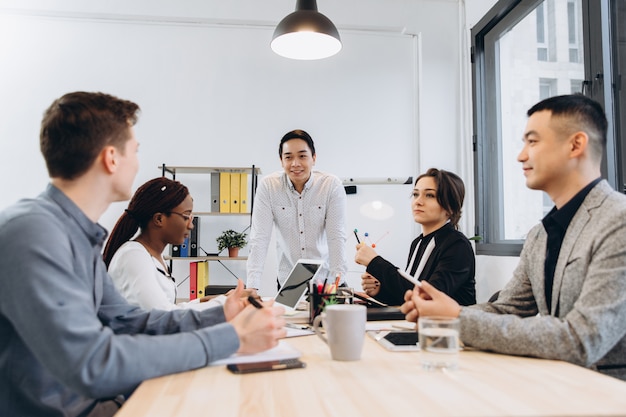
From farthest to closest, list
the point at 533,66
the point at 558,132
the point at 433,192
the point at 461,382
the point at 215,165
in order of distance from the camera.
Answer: the point at 215,165 → the point at 533,66 → the point at 433,192 → the point at 558,132 → the point at 461,382

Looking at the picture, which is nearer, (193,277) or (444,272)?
(444,272)

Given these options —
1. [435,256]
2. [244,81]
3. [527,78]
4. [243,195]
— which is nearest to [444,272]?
[435,256]

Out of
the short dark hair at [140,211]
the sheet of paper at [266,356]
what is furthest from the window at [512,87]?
the sheet of paper at [266,356]

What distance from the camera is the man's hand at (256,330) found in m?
1.01

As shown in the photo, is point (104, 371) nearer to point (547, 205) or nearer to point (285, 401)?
point (285, 401)

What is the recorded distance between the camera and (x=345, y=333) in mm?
1035

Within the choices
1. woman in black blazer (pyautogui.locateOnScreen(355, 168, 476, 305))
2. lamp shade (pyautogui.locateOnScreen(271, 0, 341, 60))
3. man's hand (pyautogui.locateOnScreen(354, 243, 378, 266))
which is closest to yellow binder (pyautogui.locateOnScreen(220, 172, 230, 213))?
lamp shade (pyautogui.locateOnScreen(271, 0, 341, 60))

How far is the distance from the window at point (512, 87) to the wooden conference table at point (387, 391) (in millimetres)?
2135

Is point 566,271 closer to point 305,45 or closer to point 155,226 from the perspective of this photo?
point 155,226

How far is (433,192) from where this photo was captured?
2186 millimetres

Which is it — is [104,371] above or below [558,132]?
below

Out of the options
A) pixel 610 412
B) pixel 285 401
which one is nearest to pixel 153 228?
pixel 285 401

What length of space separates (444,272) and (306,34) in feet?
4.98

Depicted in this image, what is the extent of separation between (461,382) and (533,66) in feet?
9.49
